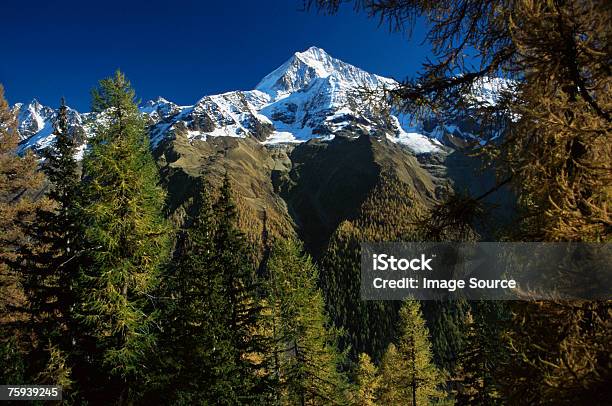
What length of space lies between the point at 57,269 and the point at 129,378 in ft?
17.6

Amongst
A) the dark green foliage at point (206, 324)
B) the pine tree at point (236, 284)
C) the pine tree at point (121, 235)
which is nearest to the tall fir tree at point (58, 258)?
the pine tree at point (121, 235)

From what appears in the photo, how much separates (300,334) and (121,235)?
11150mm

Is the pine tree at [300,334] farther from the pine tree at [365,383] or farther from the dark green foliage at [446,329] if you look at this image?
the dark green foliage at [446,329]

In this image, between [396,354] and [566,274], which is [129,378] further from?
[396,354]

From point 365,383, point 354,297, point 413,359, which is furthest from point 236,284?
point 354,297

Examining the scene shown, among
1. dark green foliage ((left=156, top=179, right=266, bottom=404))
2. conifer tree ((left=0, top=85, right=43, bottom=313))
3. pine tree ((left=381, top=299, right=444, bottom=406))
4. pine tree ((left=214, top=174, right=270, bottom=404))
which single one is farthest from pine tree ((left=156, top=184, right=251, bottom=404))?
pine tree ((left=381, top=299, right=444, bottom=406))

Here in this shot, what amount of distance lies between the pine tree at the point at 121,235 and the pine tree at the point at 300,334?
883cm

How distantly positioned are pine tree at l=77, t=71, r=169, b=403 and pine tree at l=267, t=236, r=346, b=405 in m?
8.83

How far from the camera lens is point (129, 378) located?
11.3m

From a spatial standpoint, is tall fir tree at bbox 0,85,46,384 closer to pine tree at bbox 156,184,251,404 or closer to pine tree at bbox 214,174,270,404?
pine tree at bbox 214,174,270,404

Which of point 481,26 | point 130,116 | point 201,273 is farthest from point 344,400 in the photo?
point 481,26

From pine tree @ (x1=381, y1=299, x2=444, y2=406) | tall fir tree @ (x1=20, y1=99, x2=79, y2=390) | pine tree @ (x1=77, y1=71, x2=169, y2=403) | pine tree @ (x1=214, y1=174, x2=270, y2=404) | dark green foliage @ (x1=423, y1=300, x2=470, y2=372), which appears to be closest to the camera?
pine tree @ (x1=77, y1=71, x2=169, y2=403)

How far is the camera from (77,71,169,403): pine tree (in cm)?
1066

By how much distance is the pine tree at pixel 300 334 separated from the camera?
19.2 meters
